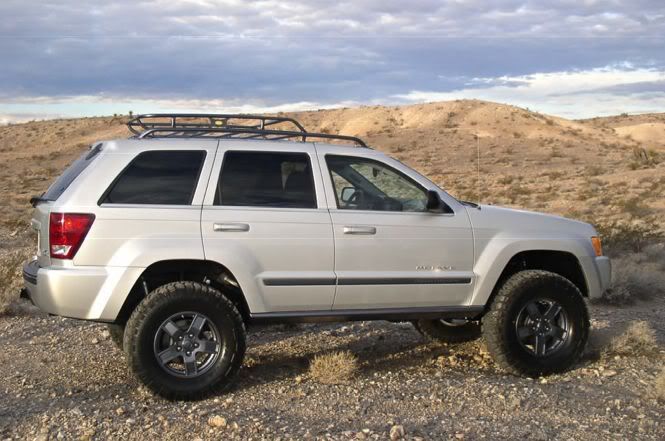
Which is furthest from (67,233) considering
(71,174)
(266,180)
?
(266,180)

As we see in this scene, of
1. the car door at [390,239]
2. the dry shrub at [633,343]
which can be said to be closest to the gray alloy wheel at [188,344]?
the car door at [390,239]

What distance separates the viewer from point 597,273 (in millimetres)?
6504

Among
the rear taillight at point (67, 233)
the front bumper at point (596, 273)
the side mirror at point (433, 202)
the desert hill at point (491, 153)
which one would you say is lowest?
the desert hill at point (491, 153)

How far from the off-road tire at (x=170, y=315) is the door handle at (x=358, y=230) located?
1.02 metres

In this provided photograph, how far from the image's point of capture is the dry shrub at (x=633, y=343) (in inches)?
269

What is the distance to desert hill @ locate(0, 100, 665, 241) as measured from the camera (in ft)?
74.0

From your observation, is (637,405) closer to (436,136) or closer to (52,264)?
(52,264)

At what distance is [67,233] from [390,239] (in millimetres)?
→ 2342

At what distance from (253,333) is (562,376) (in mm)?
3071

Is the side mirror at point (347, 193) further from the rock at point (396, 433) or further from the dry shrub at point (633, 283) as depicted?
the dry shrub at point (633, 283)

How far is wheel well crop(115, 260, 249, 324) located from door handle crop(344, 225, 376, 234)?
915 millimetres

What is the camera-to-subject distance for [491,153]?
4675 centimetres

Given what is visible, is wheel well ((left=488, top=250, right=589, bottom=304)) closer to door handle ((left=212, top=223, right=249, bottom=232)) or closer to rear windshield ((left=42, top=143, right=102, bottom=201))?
door handle ((left=212, top=223, right=249, bottom=232))

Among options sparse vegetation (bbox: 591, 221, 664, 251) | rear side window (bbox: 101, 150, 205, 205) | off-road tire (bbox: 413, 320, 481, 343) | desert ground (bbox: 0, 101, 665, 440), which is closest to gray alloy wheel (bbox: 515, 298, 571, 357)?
desert ground (bbox: 0, 101, 665, 440)
